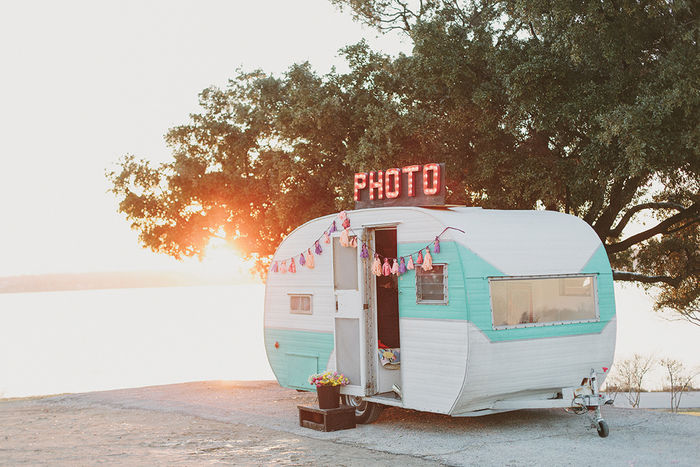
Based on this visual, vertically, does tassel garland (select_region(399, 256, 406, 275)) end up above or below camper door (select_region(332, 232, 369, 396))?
above

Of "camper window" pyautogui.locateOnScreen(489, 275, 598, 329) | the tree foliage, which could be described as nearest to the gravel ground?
"camper window" pyautogui.locateOnScreen(489, 275, 598, 329)

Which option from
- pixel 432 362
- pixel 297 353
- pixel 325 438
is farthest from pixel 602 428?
pixel 297 353

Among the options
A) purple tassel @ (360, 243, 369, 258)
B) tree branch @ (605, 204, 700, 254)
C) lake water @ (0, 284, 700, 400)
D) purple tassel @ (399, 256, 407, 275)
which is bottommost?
lake water @ (0, 284, 700, 400)

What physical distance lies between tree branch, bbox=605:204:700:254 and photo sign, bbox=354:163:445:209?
8.85 metres

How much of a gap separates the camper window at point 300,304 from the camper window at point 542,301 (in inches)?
134

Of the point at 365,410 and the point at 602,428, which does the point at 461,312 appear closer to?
the point at 602,428

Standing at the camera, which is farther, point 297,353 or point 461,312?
point 297,353

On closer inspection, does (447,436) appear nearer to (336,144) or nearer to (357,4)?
(336,144)

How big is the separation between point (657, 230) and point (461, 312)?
35.5 ft

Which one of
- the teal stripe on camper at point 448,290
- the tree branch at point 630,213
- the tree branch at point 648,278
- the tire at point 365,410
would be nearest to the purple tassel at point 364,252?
the teal stripe on camper at point 448,290

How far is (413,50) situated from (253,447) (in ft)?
32.7

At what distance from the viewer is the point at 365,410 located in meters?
11.1

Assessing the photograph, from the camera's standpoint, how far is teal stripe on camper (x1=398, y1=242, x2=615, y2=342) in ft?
31.4

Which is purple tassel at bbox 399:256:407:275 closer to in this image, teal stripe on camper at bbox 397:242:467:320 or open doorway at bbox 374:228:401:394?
teal stripe on camper at bbox 397:242:467:320
